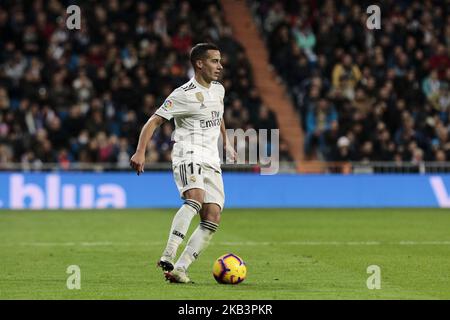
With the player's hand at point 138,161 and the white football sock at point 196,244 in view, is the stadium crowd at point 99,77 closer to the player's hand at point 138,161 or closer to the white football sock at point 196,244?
the white football sock at point 196,244

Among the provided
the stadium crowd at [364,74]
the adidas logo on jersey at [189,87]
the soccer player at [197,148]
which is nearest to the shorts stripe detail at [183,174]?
the soccer player at [197,148]

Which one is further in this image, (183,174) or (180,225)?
(183,174)

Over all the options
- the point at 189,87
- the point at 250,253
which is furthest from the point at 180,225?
the point at 250,253

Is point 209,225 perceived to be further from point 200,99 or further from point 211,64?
point 211,64

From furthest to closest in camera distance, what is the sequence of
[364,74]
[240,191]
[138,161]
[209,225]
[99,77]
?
[364,74]
[99,77]
[240,191]
[209,225]
[138,161]

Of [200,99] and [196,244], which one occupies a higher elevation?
[200,99]

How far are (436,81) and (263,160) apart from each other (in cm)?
664

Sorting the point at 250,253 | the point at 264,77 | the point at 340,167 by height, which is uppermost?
the point at 264,77

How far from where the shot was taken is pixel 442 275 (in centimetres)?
1118

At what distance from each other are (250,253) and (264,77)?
16566 millimetres

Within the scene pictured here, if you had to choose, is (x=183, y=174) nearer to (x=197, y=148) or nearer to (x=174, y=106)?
(x=197, y=148)

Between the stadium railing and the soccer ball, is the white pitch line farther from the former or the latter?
the stadium railing

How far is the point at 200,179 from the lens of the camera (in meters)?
10.6

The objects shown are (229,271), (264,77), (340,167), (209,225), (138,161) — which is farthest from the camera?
(264,77)
